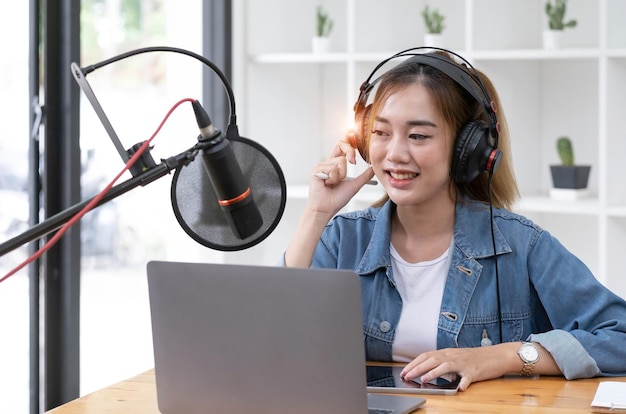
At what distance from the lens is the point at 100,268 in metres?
3.07

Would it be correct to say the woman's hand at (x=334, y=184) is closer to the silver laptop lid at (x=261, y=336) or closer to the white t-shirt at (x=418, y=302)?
the white t-shirt at (x=418, y=302)

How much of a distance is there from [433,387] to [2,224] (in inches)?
56.0

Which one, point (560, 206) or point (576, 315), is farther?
point (560, 206)

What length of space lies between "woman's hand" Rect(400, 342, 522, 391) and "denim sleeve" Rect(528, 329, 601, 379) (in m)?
0.07

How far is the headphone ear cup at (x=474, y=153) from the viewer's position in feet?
5.88

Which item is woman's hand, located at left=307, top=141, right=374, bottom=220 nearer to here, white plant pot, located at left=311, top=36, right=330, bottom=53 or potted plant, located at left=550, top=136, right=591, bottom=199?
potted plant, located at left=550, top=136, right=591, bottom=199

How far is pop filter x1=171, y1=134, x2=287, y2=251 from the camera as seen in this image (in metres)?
1.29

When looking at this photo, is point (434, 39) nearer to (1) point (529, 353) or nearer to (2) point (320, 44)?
(2) point (320, 44)

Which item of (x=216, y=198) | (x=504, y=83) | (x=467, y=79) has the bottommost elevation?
(x=216, y=198)

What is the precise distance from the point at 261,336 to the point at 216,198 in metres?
0.21

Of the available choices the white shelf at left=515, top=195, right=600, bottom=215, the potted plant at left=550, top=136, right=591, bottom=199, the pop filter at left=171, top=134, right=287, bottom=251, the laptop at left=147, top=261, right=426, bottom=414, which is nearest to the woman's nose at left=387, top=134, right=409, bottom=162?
the pop filter at left=171, top=134, right=287, bottom=251

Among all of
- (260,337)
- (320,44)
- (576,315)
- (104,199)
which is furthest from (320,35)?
(104,199)

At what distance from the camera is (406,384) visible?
1.55m

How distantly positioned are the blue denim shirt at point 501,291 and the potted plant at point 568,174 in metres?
1.18
